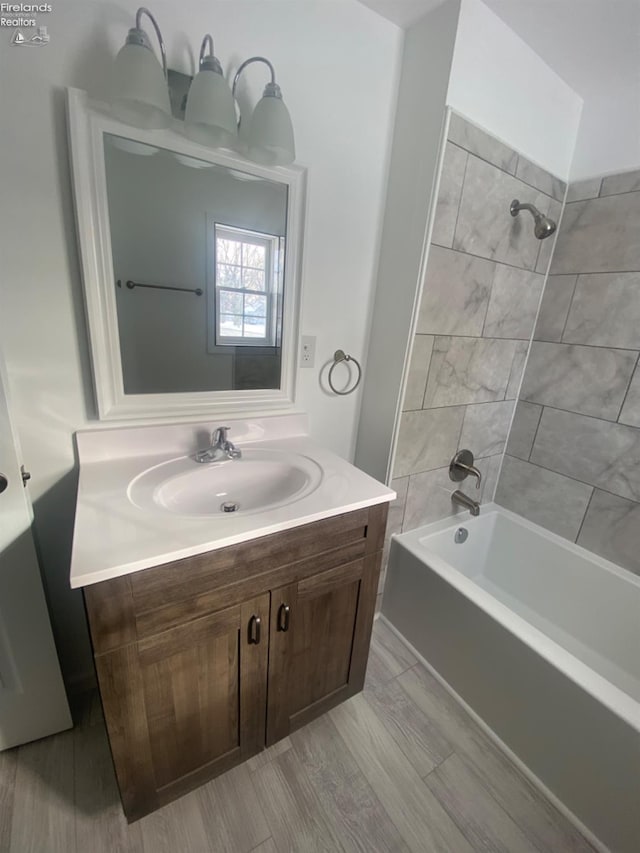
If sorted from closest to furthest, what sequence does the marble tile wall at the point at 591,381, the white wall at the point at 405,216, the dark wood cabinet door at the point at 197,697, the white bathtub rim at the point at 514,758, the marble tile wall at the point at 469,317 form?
the dark wood cabinet door at the point at 197,697 < the white bathtub rim at the point at 514,758 < the white wall at the point at 405,216 < the marble tile wall at the point at 469,317 < the marble tile wall at the point at 591,381

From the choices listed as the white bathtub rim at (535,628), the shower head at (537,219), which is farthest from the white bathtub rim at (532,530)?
the shower head at (537,219)

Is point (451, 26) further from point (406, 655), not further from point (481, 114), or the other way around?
point (406, 655)

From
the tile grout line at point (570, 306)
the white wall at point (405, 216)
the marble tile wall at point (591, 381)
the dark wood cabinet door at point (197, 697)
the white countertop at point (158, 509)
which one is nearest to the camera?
the white countertop at point (158, 509)

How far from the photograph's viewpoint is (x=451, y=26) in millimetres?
1083

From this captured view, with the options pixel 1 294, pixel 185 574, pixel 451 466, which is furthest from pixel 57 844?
pixel 451 466

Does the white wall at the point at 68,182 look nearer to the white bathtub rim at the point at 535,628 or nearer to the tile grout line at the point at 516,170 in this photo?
the tile grout line at the point at 516,170

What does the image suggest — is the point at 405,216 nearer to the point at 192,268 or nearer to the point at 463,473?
the point at 192,268

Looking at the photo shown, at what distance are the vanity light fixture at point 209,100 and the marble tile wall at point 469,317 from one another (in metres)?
0.69

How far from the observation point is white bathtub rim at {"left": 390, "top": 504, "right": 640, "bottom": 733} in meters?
0.98

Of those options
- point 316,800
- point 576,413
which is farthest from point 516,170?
point 316,800

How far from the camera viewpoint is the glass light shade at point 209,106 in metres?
0.91

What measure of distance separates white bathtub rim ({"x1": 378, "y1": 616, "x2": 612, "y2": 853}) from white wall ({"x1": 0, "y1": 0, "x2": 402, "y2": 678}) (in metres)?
1.16

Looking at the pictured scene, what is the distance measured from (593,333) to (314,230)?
125cm

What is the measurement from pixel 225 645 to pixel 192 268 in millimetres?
1057
